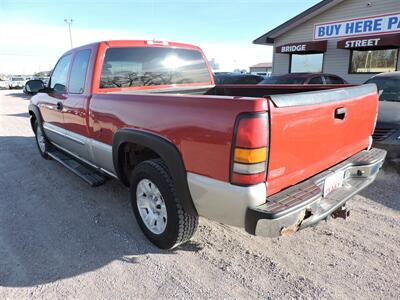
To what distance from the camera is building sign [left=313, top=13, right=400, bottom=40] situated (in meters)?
12.2

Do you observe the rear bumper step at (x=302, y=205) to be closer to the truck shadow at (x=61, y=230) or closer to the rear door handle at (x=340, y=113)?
the rear door handle at (x=340, y=113)

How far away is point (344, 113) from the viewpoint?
2.61 m

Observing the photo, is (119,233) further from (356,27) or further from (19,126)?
(356,27)

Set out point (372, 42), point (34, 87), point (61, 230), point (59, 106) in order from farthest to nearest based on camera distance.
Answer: point (372, 42), point (34, 87), point (59, 106), point (61, 230)

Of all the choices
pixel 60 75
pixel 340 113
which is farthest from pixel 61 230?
pixel 340 113

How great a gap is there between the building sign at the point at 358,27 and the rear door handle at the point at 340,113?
12.1m

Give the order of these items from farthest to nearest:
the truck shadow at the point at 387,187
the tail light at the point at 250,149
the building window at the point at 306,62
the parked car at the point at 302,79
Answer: the building window at the point at 306,62
the parked car at the point at 302,79
the truck shadow at the point at 387,187
the tail light at the point at 250,149

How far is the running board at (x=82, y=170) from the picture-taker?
3.72m

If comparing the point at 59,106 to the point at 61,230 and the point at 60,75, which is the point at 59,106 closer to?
the point at 60,75

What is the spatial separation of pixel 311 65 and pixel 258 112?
15.3m

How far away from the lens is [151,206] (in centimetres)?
A: 298

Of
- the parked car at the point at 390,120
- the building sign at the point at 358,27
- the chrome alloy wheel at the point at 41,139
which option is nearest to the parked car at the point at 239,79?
the building sign at the point at 358,27

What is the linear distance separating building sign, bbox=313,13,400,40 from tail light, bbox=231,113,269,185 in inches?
515

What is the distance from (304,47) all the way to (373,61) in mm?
3008
